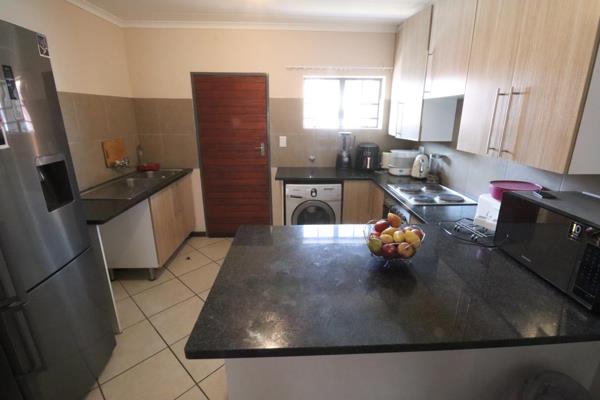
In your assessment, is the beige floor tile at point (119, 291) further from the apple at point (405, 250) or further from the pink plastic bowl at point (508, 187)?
the pink plastic bowl at point (508, 187)

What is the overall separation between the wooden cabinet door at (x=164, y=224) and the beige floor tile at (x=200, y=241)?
0.34 metres

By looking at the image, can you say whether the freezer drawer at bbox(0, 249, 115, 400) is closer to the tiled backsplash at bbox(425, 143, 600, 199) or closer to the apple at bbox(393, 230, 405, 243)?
the apple at bbox(393, 230, 405, 243)

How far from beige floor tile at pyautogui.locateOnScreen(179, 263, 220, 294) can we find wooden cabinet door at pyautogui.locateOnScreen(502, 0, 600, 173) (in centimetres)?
250

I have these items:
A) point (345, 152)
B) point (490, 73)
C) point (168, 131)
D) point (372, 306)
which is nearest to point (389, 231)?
point (372, 306)

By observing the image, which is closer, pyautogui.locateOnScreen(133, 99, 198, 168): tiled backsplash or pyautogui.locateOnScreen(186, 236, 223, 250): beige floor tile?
pyautogui.locateOnScreen(133, 99, 198, 168): tiled backsplash

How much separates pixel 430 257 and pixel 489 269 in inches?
9.1

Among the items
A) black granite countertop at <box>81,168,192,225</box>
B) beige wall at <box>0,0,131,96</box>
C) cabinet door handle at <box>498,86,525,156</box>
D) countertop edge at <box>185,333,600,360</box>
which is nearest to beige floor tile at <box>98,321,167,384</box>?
black granite countertop at <box>81,168,192,225</box>

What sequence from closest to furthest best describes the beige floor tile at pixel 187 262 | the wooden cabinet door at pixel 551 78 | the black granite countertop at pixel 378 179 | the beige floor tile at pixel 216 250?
the wooden cabinet door at pixel 551 78, the black granite countertop at pixel 378 179, the beige floor tile at pixel 187 262, the beige floor tile at pixel 216 250

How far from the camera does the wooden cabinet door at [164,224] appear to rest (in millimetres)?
2576

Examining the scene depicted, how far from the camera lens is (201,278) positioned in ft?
8.94

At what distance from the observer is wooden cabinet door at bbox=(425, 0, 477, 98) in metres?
1.76

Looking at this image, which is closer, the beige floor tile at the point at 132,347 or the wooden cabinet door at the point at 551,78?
the wooden cabinet door at the point at 551,78

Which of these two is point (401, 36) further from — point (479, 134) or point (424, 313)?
point (424, 313)

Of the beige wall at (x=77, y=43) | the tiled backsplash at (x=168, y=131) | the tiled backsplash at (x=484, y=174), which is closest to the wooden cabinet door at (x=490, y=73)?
the tiled backsplash at (x=484, y=174)
